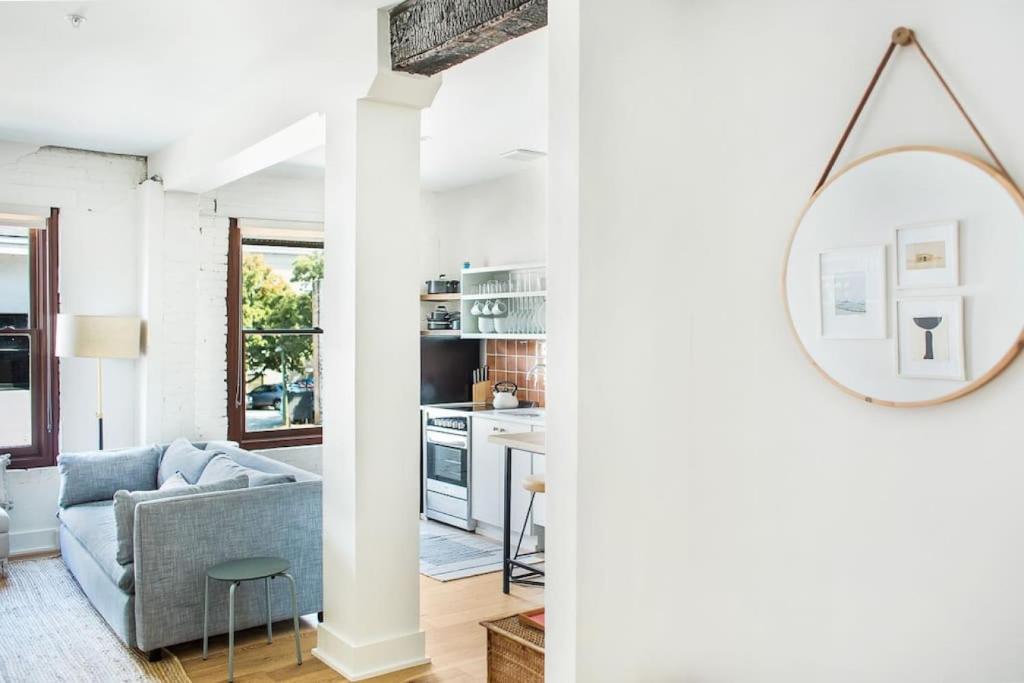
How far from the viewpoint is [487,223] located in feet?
22.6

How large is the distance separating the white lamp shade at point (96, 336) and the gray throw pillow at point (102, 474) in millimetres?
694

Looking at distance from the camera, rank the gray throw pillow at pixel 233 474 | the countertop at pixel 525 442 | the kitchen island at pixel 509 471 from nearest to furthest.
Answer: the gray throw pillow at pixel 233 474
the countertop at pixel 525 442
the kitchen island at pixel 509 471

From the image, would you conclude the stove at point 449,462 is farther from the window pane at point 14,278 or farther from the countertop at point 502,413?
the window pane at point 14,278

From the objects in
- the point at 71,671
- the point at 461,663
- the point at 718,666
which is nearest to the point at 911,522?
the point at 718,666

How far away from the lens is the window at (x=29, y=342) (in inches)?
229

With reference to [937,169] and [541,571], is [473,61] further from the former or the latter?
[541,571]

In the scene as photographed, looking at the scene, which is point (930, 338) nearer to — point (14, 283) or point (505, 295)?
point (505, 295)

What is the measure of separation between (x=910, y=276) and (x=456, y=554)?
173 inches

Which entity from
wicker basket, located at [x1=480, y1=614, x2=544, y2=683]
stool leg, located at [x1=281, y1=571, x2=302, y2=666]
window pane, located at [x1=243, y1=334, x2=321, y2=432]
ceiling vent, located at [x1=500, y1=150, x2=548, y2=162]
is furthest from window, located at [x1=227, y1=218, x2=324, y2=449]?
wicker basket, located at [x1=480, y1=614, x2=544, y2=683]

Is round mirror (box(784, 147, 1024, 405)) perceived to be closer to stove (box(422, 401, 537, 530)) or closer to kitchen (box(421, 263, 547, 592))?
kitchen (box(421, 263, 547, 592))

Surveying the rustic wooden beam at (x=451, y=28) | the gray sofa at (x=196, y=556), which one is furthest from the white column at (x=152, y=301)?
the rustic wooden beam at (x=451, y=28)

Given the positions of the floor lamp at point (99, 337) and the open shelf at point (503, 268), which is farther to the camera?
the open shelf at point (503, 268)

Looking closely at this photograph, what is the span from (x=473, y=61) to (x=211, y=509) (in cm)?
244

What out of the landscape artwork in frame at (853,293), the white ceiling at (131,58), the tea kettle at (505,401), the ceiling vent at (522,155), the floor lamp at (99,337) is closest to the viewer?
the landscape artwork in frame at (853,293)
